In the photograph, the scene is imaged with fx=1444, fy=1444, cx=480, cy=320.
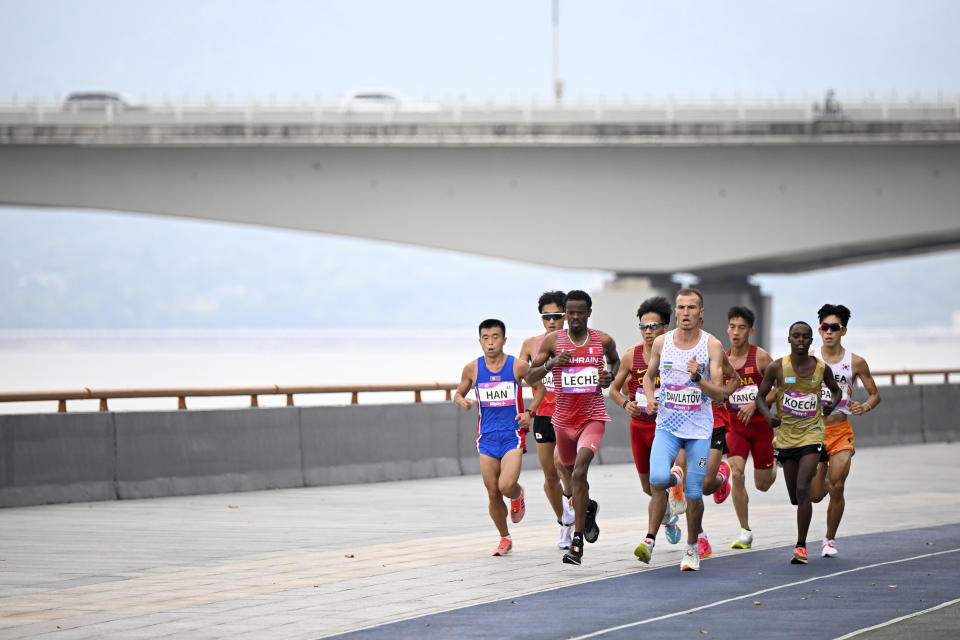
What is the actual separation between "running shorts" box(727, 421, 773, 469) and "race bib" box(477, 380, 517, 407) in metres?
2.09

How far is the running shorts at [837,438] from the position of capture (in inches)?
→ 441

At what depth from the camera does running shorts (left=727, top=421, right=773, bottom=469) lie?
12203 mm

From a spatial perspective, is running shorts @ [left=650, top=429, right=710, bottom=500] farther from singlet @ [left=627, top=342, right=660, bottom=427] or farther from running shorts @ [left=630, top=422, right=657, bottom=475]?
running shorts @ [left=630, top=422, right=657, bottom=475]

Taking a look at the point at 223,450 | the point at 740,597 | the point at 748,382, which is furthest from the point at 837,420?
the point at 223,450

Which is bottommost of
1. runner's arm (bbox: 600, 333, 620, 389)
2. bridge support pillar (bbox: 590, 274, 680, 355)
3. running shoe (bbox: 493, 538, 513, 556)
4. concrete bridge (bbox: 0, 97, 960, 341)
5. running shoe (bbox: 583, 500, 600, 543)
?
running shoe (bbox: 493, 538, 513, 556)

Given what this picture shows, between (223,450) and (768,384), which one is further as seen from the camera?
(223,450)

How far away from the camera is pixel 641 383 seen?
11414 millimetres

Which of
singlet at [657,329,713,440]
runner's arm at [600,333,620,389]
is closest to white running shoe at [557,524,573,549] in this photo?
runner's arm at [600,333,620,389]

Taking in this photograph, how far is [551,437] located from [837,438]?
2.30 meters

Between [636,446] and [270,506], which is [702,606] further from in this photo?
[270,506]

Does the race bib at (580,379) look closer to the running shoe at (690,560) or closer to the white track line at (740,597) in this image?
the running shoe at (690,560)

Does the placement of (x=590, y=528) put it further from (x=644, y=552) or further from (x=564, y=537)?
(x=644, y=552)

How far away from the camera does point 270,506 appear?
1573cm

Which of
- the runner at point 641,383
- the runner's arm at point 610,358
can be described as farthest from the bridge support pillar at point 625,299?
the runner's arm at point 610,358
